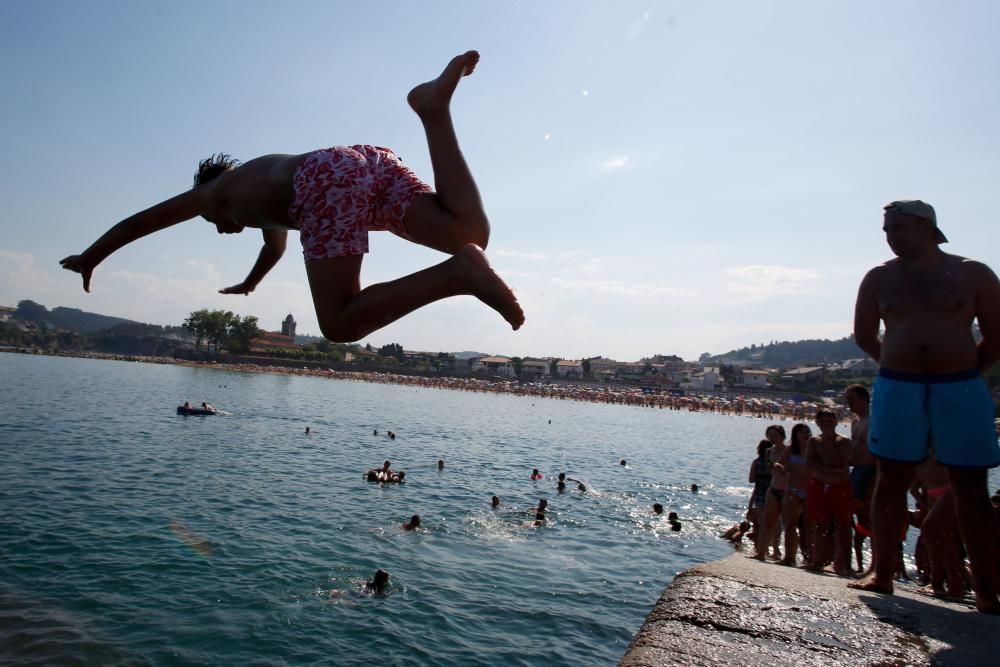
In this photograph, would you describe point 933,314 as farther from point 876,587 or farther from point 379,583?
point 379,583

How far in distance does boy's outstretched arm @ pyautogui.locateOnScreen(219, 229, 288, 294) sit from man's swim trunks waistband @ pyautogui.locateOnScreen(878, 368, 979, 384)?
13.1ft

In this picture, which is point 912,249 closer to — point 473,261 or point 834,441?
point 473,261

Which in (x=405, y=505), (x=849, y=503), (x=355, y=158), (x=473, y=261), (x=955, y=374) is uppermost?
(x=355, y=158)

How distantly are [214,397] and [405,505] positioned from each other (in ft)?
151

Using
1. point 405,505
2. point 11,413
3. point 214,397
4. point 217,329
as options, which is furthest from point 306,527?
point 217,329

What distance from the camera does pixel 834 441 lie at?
793 centimetres

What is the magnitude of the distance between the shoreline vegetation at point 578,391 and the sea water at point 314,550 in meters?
70.8

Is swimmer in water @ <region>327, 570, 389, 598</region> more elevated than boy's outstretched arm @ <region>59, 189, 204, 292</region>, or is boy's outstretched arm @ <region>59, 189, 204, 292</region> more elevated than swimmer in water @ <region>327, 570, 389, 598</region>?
boy's outstretched arm @ <region>59, 189, 204, 292</region>

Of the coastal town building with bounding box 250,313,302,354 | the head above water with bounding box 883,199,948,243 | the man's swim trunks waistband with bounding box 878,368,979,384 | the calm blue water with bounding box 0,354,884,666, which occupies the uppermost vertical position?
the coastal town building with bounding box 250,313,302,354

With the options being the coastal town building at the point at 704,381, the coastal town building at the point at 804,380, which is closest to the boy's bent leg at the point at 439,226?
the coastal town building at the point at 804,380

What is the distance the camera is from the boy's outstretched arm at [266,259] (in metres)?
3.96

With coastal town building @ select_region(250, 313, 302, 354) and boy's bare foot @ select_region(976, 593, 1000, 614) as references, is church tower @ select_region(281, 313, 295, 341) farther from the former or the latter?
boy's bare foot @ select_region(976, 593, 1000, 614)

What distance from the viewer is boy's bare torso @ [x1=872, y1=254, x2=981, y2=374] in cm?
360

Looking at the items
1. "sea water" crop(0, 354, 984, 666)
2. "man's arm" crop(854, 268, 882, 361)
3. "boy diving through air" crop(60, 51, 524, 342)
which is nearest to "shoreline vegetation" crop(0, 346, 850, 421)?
"sea water" crop(0, 354, 984, 666)
